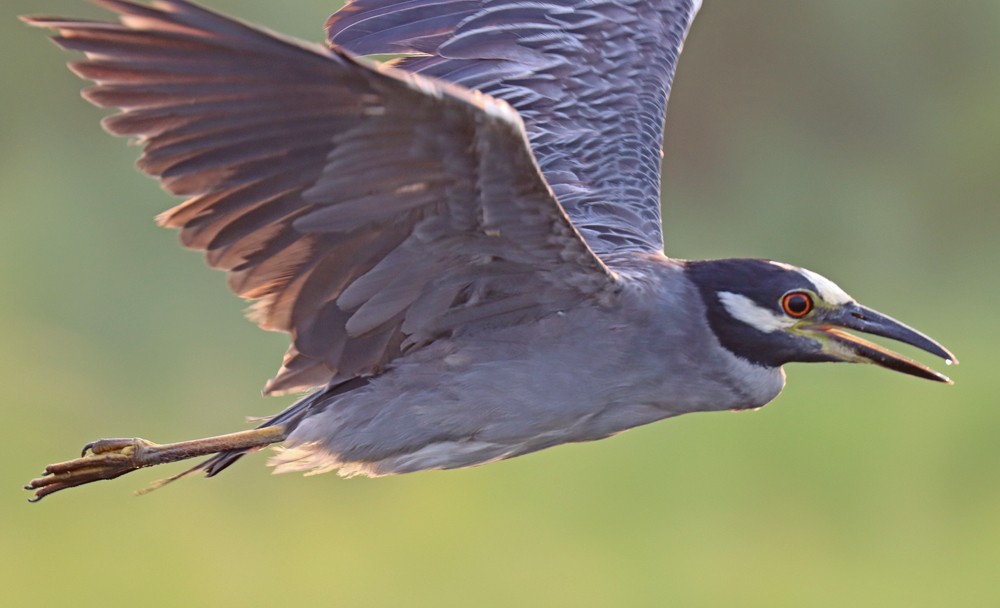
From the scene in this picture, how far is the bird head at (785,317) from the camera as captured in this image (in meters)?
4.30

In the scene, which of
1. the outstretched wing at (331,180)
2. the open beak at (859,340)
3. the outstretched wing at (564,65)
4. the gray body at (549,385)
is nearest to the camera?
the outstretched wing at (331,180)

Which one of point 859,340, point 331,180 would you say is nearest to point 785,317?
point 859,340

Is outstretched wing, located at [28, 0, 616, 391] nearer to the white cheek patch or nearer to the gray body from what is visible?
the gray body

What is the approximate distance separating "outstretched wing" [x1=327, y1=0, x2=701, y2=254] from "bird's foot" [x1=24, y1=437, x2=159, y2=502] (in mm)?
1509

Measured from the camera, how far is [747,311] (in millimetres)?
4289

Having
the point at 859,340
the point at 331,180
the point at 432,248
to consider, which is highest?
the point at 331,180

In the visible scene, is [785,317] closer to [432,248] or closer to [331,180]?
[432,248]

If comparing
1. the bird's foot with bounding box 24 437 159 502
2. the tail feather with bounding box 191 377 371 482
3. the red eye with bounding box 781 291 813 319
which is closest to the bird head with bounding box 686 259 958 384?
the red eye with bounding box 781 291 813 319

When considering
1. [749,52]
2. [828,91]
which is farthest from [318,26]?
[828,91]

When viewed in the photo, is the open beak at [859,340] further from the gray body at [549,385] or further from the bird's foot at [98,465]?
the bird's foot at [98,465]

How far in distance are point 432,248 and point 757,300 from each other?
0.94 metres

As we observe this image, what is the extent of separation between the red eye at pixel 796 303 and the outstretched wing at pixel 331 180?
1.76 ft

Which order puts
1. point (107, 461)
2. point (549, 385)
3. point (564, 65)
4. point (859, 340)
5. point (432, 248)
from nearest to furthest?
point (432, 248) < point (549, 385) < point (859, 340) < point (107, 461) < point (564, 65)

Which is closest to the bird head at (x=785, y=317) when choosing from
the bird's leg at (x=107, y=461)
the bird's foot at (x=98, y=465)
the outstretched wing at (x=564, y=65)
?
the outstretched wing at (x=564, y=65)
